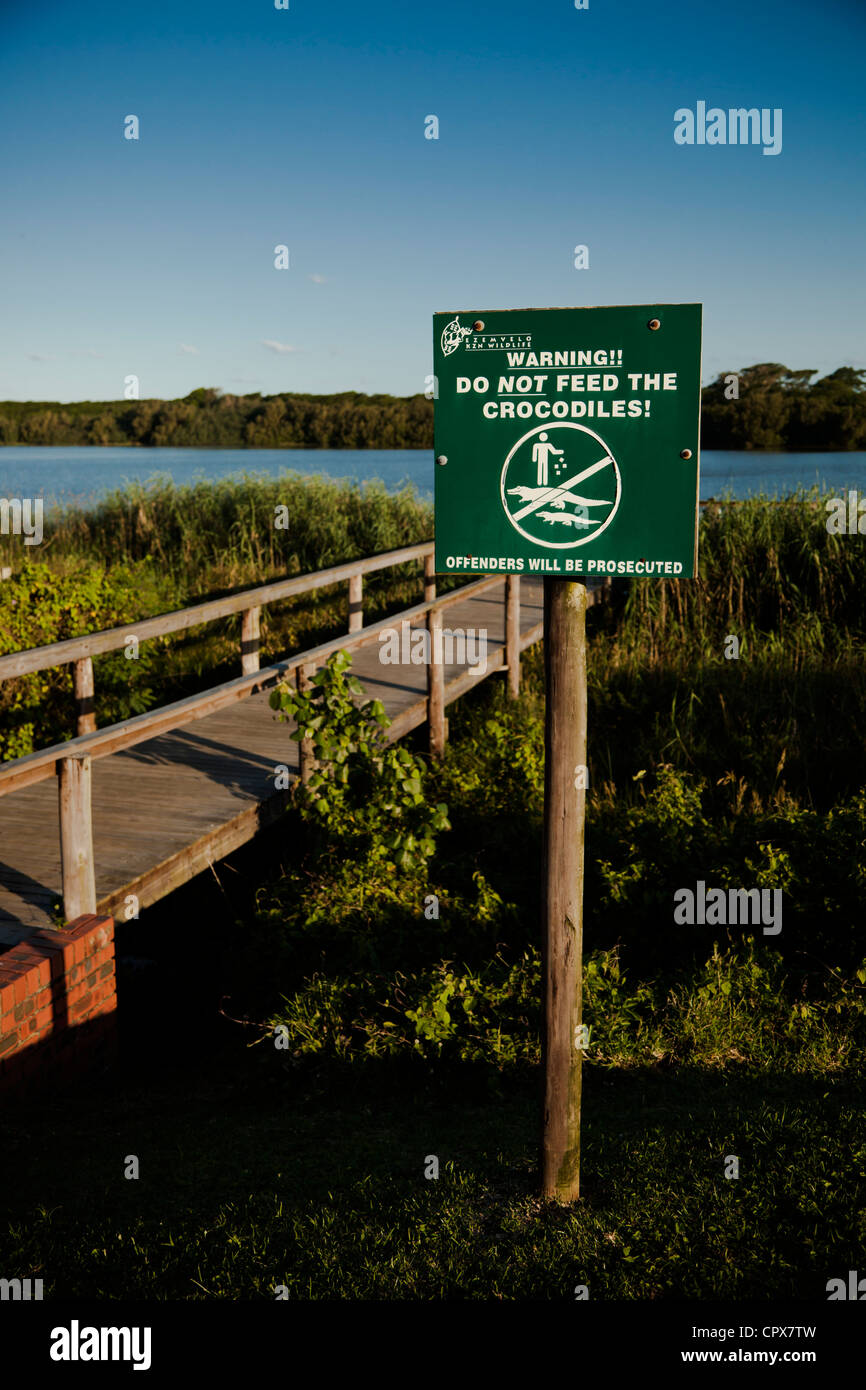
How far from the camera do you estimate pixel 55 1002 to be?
3.98 metres

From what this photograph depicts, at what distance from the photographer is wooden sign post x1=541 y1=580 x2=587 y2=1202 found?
2.78 metres

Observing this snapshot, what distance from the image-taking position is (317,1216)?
2963mm

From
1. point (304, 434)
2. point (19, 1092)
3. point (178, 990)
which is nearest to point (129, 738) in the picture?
point (19, 1092)

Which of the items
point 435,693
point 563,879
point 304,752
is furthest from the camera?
point 435,693

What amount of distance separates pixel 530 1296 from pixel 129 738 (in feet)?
8.86

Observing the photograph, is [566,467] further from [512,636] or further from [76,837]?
[512,636]

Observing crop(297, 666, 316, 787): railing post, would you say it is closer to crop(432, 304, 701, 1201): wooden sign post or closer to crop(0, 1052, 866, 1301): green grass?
crop(0, 1052, 866, 1301): green grass

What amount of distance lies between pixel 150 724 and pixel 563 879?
2306mm

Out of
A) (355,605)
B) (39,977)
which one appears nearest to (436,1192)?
(39,977)

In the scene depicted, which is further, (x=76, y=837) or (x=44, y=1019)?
(x=76, y=837)

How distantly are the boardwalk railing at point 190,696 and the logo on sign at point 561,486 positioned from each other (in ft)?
7.14

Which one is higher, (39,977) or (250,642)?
(250,642)

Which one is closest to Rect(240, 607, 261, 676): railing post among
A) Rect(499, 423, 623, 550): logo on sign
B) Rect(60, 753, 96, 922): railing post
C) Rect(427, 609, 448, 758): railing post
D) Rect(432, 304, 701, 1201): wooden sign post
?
Rect(427, 609, 448, 758): railing post
